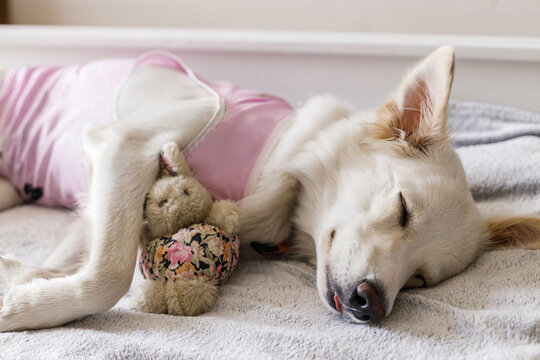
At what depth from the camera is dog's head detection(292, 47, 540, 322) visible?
128 cm

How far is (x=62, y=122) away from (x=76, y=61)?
62cm

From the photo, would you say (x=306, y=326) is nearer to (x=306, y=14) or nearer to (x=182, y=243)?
(x=182, y=243)

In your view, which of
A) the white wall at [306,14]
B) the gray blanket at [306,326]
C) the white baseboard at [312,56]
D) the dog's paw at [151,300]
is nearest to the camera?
the gray blanket at [306,326]

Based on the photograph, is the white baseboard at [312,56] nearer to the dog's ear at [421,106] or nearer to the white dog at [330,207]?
the white dog at [330,207]

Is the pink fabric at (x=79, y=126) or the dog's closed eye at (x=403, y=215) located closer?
the dog's closed eye at (x=403, y=215)

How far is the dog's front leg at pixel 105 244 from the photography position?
1219mm

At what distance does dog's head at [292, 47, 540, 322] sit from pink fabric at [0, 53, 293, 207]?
0.19 metres

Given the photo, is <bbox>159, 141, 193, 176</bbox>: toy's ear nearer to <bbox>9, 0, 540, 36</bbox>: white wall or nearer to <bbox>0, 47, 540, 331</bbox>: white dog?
<bbox>0, 47, 540, 331</bbox>: white dog

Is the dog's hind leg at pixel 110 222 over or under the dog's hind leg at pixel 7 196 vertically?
over

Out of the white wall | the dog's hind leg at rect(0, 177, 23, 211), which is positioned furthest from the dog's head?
the dog's hind leg at rect(0, 177, 23, 211)

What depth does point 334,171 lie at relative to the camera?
155 cm

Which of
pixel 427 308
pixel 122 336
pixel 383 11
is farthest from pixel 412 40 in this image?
pixel 122 336

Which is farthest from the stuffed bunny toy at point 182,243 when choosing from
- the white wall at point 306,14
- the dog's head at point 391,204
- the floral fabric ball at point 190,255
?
the white wall at point 306,14

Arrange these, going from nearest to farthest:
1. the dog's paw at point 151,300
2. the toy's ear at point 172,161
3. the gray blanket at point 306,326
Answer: the gray blanket at point 306,326 < the dog's paw at point 151,300 < the toy's ear at point 172,161
